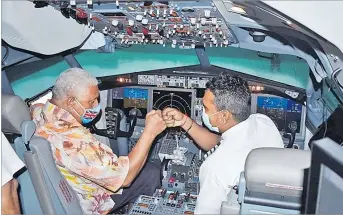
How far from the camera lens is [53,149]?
2477 millimetres

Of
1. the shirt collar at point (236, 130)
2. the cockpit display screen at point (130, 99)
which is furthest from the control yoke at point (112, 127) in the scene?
the shirt collar at point (236, 130)

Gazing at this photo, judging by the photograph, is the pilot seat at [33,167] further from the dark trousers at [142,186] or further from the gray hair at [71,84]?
the dark trousers at [142,186]

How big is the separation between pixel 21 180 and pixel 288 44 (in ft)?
6.71

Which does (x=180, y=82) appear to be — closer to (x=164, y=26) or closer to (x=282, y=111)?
(x=282, y=111)

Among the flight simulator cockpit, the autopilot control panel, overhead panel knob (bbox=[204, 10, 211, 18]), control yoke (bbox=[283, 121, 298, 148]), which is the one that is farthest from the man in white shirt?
control yoke (bbox=[283, 121, 298, 148])

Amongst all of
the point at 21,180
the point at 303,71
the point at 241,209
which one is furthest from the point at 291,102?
the point at 21,180

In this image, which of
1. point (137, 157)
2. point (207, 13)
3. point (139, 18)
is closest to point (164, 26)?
point (139, 18)

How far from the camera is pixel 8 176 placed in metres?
1.76

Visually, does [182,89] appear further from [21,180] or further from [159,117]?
[21,180]

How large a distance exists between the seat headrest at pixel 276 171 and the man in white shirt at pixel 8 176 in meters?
1.02

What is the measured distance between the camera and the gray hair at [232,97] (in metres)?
2.48

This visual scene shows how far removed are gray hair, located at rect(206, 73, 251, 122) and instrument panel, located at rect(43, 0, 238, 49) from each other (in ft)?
1.36

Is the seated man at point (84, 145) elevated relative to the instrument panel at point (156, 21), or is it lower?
lower

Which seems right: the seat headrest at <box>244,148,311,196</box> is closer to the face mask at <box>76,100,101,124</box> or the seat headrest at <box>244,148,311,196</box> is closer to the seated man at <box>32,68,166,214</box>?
the seated man at <box>32,68,166,214</box>
